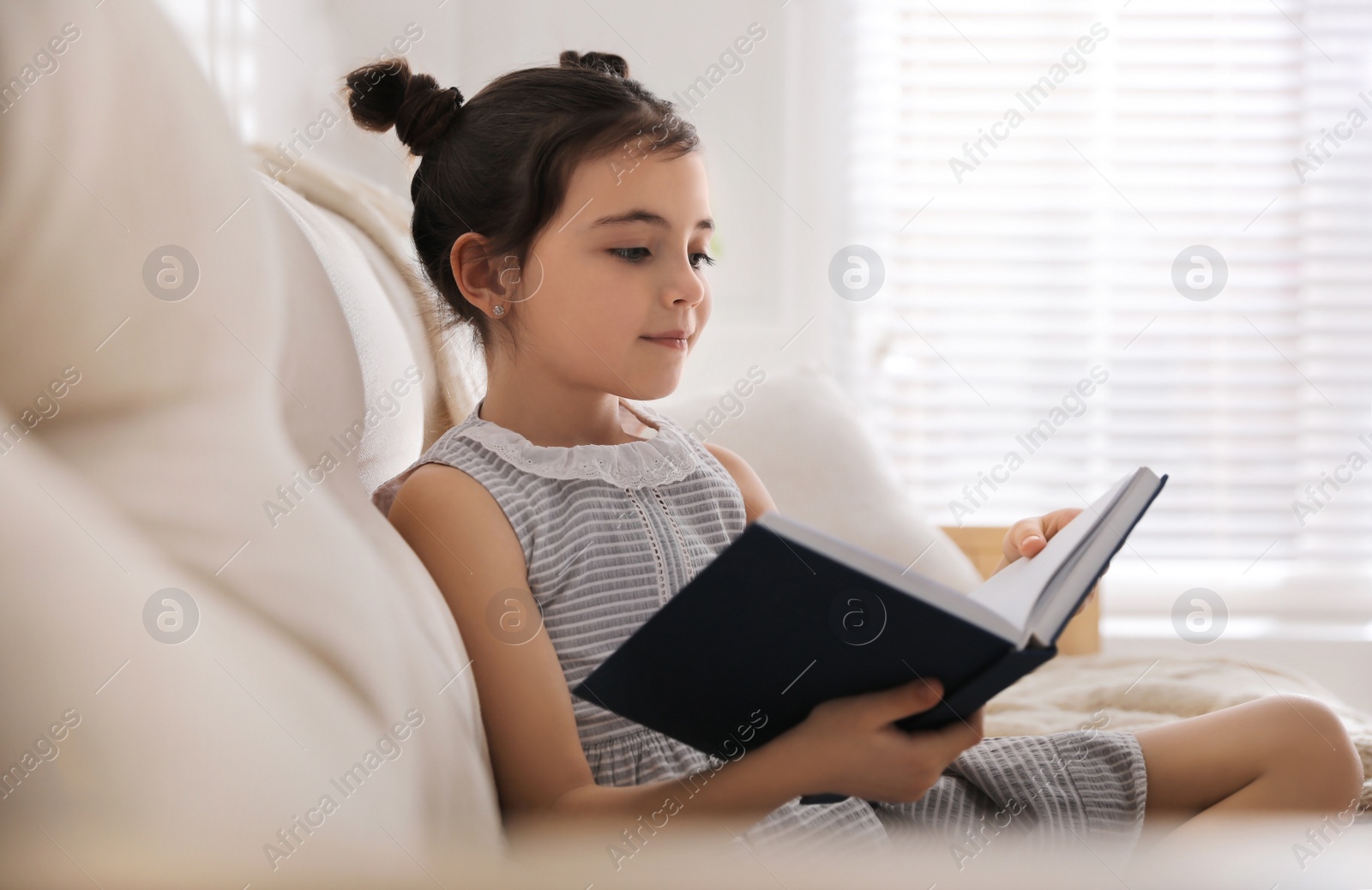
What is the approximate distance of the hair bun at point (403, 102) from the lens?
911 millimetres

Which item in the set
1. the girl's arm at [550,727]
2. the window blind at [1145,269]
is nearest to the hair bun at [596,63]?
the girl's arm at [550,727]

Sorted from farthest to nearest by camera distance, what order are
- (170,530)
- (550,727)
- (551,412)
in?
1. (551,412)
2. (550,727)
3. (170,530)

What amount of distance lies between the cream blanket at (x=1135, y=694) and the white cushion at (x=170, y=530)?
0.78 m

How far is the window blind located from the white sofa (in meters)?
2.03

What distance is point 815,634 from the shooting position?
49 centimetres

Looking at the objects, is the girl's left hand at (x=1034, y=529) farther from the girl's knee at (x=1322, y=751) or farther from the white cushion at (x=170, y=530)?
the white cushion at (x=170, y=530)

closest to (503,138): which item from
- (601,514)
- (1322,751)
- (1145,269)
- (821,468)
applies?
(601,514)

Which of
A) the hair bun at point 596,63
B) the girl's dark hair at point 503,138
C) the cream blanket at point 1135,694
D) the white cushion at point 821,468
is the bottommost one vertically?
the cream blanket at point 1135,694

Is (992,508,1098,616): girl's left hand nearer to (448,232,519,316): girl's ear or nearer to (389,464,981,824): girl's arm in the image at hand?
(389,464,981,824): girl's arm

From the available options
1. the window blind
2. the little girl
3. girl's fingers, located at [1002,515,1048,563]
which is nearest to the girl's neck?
the little girl

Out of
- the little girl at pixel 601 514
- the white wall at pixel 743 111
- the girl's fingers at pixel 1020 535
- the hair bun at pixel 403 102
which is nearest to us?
the little girl at pixel 601 514

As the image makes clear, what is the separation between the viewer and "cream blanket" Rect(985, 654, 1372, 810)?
107 centimetres

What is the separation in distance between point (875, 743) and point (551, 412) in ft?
1.42

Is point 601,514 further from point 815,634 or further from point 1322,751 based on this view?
point 1322,751
